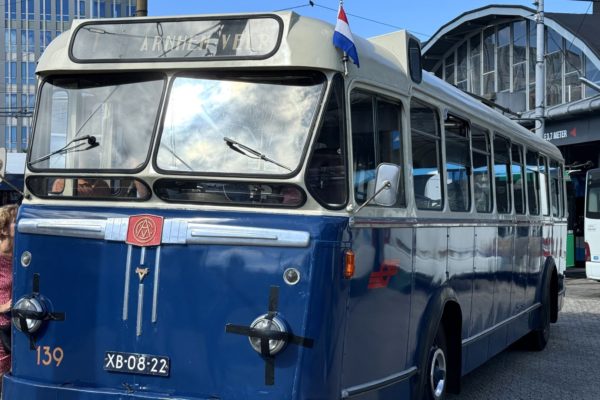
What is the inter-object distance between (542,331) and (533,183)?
2.00 m

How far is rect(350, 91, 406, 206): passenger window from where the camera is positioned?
4.24 metres

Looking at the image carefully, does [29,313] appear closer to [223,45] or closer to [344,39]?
[223,45]

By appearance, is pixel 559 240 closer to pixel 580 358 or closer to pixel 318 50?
pixel 580 358

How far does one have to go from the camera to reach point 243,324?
386cm

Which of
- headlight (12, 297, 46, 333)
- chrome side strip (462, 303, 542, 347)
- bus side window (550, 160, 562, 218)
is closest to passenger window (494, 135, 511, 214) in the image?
chrome side strip (462, 303, 542, 347)

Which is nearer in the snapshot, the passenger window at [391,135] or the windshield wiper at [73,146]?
the windshield wiper at [73,146]

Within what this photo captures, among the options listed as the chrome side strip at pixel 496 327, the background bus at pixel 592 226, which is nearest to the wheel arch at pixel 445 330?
the chrome side strip at pixel 496 327

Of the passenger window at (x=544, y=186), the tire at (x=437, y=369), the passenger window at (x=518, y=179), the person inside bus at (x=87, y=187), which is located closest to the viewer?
the person inside bus at (x=87, y=187)

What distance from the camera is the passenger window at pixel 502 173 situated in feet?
23.7

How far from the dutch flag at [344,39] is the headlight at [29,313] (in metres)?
2.31

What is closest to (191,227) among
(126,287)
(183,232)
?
(183,232)

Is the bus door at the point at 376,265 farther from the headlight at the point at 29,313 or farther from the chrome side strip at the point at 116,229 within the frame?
the headlight at the point at 29,313

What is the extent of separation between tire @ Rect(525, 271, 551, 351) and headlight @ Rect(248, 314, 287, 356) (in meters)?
6.52

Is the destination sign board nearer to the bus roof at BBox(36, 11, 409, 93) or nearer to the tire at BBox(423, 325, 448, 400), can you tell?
the bus roof at BBox(36, 11, 409, 93)
